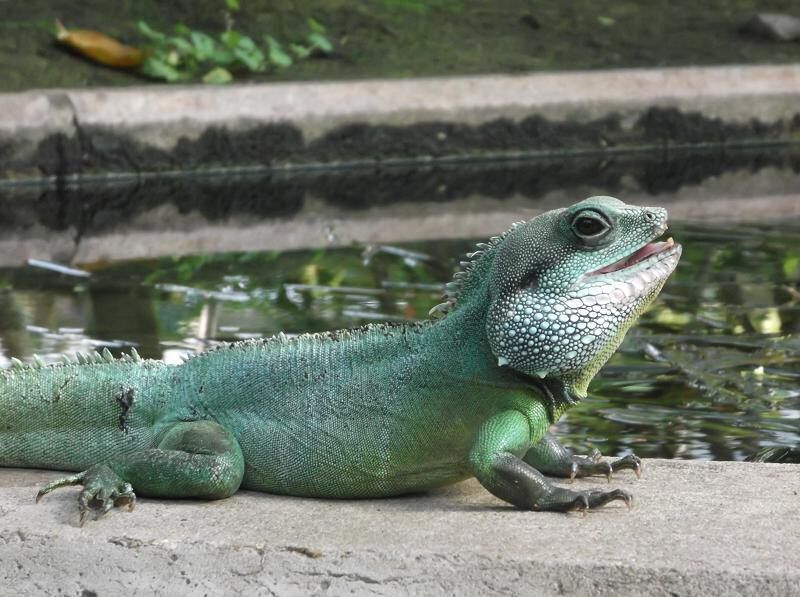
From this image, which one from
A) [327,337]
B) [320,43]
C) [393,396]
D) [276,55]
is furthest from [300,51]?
[393,396]

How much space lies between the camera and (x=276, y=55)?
15.1m

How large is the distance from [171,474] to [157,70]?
10.2 m

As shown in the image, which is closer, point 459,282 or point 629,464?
point 459,282

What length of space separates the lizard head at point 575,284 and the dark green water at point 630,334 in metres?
1.94

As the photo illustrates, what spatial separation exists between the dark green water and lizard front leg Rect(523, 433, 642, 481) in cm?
129

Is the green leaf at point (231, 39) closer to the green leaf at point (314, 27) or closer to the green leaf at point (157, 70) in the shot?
the green leaf at point (157, 70)

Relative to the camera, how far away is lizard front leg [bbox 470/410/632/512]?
445 centimetres

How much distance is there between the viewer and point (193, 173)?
1369cm

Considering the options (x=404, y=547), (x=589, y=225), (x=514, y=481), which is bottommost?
(x=404, y=547)

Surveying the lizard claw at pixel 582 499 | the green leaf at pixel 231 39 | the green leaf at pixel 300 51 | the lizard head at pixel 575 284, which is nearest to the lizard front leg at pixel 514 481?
the lizard claw at pixel 582 499

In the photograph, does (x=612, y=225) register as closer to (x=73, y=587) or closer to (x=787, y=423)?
(x=73, y=587)

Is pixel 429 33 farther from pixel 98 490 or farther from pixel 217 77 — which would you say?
pixel 98 490

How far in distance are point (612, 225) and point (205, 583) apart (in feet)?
5.06

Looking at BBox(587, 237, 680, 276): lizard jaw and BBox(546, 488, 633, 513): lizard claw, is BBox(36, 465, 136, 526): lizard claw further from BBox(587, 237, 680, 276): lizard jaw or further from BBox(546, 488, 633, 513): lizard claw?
BBox(587, 237, 680, 276): lizard jaw
